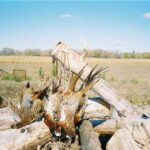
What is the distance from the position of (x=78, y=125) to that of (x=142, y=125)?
1672 mm

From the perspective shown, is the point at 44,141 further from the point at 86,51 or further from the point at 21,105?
the point at 86,51

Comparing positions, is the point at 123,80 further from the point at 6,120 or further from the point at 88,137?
the point at 88,137

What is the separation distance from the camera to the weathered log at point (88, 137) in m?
5.64

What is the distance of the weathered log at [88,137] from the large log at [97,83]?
0.81 metres

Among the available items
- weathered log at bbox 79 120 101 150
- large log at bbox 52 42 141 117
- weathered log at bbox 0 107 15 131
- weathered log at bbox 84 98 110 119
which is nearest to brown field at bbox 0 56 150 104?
large log at bbox 52 42 141 117

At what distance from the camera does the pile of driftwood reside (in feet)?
19.4

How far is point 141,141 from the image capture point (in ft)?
19.0

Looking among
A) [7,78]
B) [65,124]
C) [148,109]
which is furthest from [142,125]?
[7,78]

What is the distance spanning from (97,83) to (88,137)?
A: 1.73 m

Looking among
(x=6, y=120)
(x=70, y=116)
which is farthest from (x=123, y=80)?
(x=70, y=116)

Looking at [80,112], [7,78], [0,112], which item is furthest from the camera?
[7,78]

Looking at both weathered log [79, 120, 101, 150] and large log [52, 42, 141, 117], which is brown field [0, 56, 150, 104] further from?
weathered log [79, 120, 101, 150]

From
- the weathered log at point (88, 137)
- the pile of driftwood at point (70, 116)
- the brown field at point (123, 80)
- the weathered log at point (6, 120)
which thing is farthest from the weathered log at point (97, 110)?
the brown field at point (123, 80)

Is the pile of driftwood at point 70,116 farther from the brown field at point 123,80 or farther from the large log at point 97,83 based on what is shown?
the brown field at point 123,80
